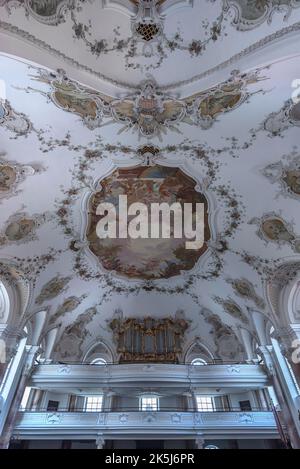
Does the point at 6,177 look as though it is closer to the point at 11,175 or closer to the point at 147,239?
the point at 11,175

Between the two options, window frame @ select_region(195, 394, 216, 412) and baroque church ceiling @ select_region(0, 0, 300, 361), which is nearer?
baroque church ceiling @ select_region(0, 0, 300, 361)

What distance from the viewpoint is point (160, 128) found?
33.9 ft

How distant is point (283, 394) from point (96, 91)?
14552 mm

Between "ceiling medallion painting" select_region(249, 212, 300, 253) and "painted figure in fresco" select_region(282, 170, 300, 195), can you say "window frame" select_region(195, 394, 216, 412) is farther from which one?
"painted figure in fresco" select_region(282, 170, 300, 195)

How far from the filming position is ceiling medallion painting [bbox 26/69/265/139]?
28.5 feet

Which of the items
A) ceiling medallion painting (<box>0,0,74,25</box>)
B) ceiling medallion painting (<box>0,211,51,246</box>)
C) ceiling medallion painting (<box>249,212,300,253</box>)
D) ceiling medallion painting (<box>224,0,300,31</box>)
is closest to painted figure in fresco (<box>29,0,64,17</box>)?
ceiling medallion painting (<box>0,0,74,25</box>)

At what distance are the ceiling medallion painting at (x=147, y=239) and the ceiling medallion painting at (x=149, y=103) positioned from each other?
6.68 feet

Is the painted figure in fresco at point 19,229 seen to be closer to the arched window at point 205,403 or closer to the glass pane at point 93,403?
the glass pane at point 93,403

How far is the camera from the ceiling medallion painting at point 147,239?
12055 millimetres

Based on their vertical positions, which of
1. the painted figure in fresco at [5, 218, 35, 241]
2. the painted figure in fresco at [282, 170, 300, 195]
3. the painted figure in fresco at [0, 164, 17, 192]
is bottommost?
the painted figure in fresco at [282, 170, 300, 195]

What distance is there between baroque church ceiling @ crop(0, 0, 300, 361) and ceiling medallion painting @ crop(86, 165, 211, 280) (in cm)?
7

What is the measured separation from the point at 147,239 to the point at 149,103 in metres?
6.55

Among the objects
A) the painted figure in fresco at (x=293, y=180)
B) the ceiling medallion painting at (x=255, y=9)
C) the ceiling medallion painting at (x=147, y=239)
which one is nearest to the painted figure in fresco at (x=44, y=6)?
the ceiling medallion painting at (x=255, y=9)
